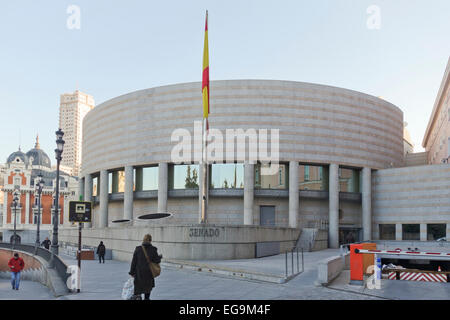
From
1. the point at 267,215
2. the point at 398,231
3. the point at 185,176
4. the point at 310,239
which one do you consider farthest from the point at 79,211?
the point at 398,231

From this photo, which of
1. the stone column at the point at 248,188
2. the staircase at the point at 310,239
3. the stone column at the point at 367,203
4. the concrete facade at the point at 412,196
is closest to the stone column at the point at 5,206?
the stone column at the point at 248,188

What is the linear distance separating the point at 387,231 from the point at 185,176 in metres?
24.0

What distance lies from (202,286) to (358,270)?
5.42m

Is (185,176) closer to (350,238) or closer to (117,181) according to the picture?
(117,181)

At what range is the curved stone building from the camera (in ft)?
156

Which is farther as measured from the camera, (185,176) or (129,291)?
(185,176)

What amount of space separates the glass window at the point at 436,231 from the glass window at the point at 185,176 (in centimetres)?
2545

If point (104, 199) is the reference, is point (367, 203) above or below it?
below

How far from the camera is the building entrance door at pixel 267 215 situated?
161 feet

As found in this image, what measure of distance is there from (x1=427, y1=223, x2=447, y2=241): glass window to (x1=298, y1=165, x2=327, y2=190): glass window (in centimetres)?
1182

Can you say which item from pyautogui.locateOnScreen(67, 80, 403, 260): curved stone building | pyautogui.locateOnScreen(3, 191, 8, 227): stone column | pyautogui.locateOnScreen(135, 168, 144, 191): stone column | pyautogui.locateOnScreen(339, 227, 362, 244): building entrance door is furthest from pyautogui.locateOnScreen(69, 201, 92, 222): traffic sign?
pyautogui.locateOnScreen(3, 191, 8, 227): stone column

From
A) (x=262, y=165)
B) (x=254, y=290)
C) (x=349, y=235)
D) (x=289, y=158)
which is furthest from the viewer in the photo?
(x=349, y=235)

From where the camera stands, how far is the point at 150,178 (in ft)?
171
